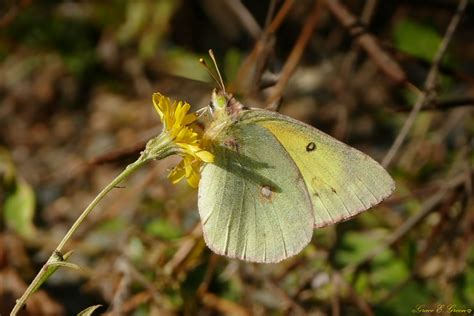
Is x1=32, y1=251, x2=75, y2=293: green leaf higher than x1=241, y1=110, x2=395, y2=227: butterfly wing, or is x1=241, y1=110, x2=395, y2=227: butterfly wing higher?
x1=32, y1=251, x2=75, y2=293: green leaf

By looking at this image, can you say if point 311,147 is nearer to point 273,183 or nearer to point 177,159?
point 273,183

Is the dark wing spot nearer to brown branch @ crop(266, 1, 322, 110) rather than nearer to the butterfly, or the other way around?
the butterfly

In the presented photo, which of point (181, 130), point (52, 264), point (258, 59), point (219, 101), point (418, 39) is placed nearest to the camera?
point (52, 264)

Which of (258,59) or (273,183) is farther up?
(258,59)

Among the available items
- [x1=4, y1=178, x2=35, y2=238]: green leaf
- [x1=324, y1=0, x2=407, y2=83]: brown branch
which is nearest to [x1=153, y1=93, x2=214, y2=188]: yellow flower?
[x1=324, y1=0, x2=407, y2=83]: brown branch

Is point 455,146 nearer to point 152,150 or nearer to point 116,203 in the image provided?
point 116,203

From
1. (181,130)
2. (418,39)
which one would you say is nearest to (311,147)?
(181,130)

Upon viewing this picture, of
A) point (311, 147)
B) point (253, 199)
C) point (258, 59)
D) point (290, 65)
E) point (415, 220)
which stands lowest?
point (415, 220)

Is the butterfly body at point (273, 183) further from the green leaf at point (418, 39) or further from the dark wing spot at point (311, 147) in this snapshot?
the green leaf at point (418, 39)
